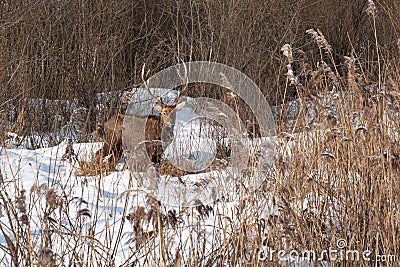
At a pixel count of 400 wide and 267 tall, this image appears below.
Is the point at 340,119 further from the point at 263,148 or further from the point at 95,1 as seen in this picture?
the point at 95,1

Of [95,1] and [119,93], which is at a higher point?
[95,1]

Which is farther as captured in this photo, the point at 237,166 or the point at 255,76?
the point at 255,76

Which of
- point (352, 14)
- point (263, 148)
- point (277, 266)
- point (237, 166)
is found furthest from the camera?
point (352, 14)

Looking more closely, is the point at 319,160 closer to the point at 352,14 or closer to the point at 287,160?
the point at 287,160

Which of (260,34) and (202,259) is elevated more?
(260,34)

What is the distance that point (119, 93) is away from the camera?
9.27 meters

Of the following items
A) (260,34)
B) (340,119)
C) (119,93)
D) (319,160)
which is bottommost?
(319,160)

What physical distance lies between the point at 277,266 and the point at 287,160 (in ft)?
3.98

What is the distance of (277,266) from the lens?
2502 millimetres

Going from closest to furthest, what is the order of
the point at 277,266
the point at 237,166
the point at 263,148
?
the point at 277,266, the point at 237,166, the point at 263,148

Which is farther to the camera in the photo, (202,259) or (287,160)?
(287,160)

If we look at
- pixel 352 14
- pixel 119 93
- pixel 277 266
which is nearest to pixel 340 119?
pixel 277 266

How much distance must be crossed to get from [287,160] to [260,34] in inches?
221

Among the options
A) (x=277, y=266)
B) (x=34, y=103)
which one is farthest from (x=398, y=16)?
(x=277, y=266)
